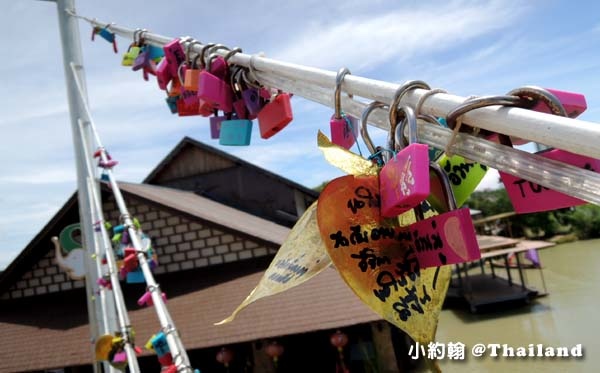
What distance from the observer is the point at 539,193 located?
743 millimetres

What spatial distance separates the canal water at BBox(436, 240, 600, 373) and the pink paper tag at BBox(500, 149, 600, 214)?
8.43m

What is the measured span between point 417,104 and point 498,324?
50.6 ft

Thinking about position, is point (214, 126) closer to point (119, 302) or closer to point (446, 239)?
point (446, 239)

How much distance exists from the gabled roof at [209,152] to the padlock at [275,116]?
15.2m

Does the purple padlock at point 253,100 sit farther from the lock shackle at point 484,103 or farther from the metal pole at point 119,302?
A: the metal pole at point 119,302

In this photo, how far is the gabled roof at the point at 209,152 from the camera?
17.3 metres

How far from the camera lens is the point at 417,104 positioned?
76 cm

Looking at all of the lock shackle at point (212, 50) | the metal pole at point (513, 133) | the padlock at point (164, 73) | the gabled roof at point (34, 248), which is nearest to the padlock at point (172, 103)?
the padlock at point (164, 73)

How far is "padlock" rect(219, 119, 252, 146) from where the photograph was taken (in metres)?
1.60

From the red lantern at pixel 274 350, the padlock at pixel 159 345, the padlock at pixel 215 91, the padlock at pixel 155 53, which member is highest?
the padlock at pixel 155 53

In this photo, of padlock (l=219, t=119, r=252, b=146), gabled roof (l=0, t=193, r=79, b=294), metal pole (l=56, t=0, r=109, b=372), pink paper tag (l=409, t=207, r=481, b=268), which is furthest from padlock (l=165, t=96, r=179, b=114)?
gabled roof (l=0, t=193, r=79, b=294)

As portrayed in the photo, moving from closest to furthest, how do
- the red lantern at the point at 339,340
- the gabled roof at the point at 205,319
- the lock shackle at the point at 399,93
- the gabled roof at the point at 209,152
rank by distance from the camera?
1. the lock shackle at the point at 399,93
2. the gabled roof at the point at 205,319
3. the red lantern at the point at 339,340
4. the gabled roof at the point at 209,152

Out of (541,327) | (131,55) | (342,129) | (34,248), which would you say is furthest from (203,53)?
(541,327)

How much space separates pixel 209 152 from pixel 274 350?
10.7m
